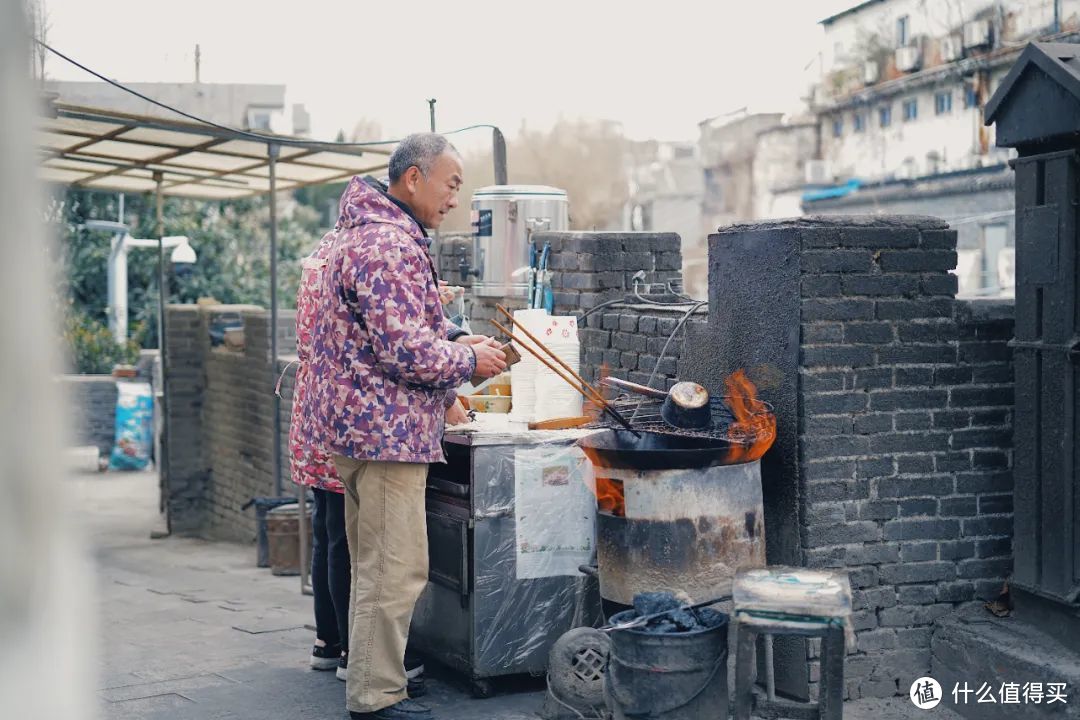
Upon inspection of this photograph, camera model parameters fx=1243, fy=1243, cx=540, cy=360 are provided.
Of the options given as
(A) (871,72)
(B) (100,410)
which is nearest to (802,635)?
(B) (100,410)

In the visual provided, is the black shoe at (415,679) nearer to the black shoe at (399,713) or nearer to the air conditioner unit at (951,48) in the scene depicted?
the black shoe at (399,713)

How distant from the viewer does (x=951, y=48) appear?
3841 cm

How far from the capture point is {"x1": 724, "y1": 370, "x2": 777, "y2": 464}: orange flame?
187 inches

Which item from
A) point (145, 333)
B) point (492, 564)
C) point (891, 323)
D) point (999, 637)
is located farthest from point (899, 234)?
point (145, 333)

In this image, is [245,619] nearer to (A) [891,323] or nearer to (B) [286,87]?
(A) [891,323]

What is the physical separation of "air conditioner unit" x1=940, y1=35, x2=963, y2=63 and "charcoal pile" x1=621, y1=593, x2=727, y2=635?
3670 centimetres

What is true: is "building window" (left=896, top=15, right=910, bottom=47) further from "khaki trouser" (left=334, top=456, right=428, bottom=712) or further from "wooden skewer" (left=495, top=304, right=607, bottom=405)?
"khaki trouser" (left=334, top=456, right=428, bottom=712)

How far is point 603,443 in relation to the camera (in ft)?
16.4

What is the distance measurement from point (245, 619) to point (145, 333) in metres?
20.8

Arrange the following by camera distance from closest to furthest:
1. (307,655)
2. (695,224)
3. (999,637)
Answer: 1. (999,637)
2. (307,655)
3. (695,224)

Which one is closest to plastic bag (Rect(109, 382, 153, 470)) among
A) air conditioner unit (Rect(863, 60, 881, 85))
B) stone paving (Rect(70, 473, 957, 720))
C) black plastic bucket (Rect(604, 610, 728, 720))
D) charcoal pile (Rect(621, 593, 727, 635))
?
stone paving (Rect(70, 473, 957, 720))

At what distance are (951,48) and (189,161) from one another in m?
31.9

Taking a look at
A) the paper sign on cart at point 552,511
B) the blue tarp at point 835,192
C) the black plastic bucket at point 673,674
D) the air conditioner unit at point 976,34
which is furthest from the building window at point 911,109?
the black plastic bucket at point 673,674

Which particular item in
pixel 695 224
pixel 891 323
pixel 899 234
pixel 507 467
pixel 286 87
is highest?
pixel 286 87
